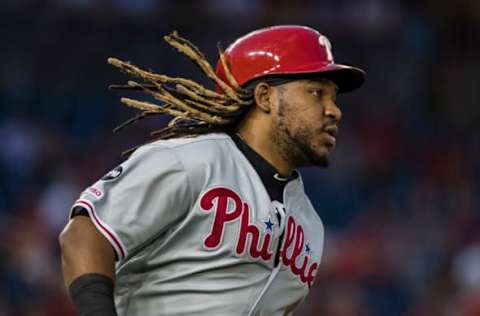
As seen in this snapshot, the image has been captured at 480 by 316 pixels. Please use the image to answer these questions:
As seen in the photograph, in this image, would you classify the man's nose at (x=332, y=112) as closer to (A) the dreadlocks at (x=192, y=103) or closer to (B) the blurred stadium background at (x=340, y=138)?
(A) the dreadlocks at (x=192, y=103)

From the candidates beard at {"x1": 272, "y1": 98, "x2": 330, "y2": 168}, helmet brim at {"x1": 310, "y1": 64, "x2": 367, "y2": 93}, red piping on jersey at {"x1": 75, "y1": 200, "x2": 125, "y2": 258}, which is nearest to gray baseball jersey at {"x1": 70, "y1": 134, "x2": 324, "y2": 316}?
red piping on jersey at {"x1": 75, "y1": 200, "x2": 125, "y2": 258}

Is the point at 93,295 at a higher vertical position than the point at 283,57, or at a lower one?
lower

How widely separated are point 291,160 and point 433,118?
7.06 metres

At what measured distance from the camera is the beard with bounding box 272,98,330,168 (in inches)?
122

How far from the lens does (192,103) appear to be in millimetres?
3143

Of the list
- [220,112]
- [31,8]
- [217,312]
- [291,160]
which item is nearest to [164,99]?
[220,112]

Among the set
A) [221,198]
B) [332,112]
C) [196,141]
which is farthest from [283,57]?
[221,198]

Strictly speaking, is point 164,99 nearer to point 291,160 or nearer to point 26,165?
point 291,160

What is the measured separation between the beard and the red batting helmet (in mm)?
103

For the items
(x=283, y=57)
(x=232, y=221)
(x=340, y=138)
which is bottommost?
(x=340, y=138)

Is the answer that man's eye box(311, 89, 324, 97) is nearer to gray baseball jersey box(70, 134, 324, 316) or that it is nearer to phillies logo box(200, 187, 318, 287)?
gray baseball jersey box(70, 134, 324, 316)

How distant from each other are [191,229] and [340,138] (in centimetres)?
618

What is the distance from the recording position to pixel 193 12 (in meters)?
9.38

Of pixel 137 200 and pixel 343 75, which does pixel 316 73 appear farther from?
pixel 137 200
